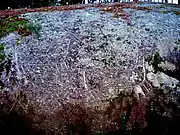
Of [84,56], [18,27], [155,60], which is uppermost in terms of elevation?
[18,27]

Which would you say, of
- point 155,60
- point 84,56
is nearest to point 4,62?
point 84,56

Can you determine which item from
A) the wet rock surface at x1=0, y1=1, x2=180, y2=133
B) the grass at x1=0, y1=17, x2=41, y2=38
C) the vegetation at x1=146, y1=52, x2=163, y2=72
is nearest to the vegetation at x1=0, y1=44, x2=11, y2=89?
the wet rock surface at x1=0, y1=1, x2=180, y2=133

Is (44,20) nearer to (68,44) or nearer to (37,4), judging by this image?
(68,44)

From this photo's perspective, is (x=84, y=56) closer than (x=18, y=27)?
Yes

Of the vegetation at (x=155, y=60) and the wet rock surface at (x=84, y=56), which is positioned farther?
the vegetation at (x=155, y=60)

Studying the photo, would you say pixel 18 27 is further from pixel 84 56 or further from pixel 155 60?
pixel 155 60

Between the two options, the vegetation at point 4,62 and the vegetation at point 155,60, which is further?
the vegetation at point 155,60

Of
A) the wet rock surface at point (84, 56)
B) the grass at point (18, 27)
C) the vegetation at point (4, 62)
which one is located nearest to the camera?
the wet rock surface at point (84, 56)

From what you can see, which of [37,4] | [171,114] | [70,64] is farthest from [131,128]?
[37,4]

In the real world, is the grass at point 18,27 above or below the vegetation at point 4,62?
above

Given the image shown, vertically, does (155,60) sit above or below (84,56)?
below

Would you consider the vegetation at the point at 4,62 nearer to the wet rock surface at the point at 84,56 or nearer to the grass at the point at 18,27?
the wet rock surface at the point at 84,56

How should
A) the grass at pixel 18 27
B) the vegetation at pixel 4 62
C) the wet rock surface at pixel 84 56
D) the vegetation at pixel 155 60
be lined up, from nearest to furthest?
the wet rock surface at pixel 84 56 < the vegetation at pixel 4 62 < the vegetation at pixel 155 60 < the grass at pixel 18 27

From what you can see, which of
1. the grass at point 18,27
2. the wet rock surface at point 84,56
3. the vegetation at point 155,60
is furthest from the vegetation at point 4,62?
the vegetation at point 155,60
